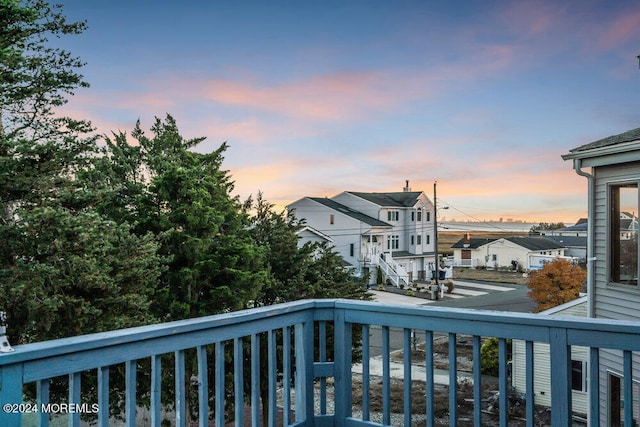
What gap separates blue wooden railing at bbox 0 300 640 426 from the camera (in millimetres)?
1424

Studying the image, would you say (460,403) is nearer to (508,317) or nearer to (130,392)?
(508,317)

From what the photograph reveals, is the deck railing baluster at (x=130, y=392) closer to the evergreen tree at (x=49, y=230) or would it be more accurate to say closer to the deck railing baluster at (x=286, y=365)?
Result: the deck railing baluster at (x=286, y=365)

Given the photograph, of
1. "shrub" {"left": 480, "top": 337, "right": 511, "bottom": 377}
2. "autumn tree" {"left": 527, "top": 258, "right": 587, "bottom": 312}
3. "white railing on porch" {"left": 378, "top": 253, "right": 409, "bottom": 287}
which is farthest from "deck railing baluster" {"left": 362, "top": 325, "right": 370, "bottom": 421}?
"white railing on porch" {"left": 378, "top": 253, "right": 409, "bottom": 287}

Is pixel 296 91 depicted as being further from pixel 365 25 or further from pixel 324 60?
pixel 365 25

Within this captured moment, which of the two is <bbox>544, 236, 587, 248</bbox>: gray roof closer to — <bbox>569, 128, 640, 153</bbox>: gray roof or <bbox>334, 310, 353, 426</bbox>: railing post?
<bbox>569, 128, 640, 153</bbox>: gray roof

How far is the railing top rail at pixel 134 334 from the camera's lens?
137cm

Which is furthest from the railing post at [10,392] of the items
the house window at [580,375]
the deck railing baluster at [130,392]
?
the house window at [580,375]

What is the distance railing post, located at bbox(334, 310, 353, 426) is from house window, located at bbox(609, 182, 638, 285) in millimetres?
5299

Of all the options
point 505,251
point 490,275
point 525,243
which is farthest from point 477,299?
point 505,251

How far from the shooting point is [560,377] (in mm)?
1824

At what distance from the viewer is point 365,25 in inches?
515

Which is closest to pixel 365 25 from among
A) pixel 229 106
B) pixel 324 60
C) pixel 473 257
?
pixel 324 60

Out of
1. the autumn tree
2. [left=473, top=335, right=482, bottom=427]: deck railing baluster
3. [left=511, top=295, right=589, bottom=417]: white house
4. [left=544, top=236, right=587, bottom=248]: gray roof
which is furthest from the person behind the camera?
[left=544, top=236, right=587, bottom=248]: gray roof

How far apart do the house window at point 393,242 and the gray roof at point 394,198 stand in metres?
1.79
